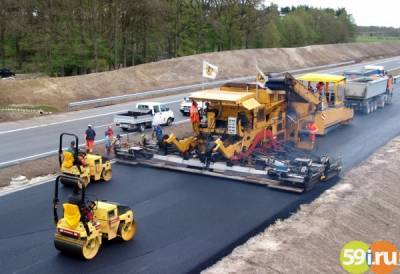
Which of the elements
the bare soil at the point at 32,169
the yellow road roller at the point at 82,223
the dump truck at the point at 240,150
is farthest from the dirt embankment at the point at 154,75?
the yellow road roller at the point at 82,223

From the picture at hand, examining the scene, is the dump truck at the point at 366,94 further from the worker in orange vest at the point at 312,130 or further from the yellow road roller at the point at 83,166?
the yellow road roller at the point at 83,166

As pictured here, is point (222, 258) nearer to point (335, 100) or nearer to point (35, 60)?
point (335, 100)

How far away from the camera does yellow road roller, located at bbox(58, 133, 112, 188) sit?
53.4 ft

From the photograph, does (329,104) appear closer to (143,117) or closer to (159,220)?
(143,117)

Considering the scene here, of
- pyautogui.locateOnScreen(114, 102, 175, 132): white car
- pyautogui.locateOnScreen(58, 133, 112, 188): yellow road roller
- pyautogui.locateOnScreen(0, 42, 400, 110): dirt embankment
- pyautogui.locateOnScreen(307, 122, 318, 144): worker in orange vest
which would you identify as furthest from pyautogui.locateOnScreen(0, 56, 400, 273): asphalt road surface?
pyautogui.locateOnScreen(0, 42, 400, 110): dirt embankment

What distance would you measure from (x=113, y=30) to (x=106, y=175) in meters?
38.0

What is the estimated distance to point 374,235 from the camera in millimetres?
14117

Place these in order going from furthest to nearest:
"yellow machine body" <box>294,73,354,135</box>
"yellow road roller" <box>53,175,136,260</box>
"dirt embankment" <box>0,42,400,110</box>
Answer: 1. "dirt embankment" <box>0,42,400,110</box>
2. "yellow machine body" <box>294,73,354,135</box>
3. "yellow road roller" <box>53,175,136,260</box>

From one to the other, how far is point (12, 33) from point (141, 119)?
27796 mm

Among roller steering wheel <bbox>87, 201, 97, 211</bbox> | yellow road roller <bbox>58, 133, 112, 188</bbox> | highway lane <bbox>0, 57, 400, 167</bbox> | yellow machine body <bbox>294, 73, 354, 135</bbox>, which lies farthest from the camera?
yellow machine body <bbox>294, 73, 354, 135</bbox>

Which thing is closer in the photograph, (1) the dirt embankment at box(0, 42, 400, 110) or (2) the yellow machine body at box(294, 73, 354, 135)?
(2) the yellow machine body at box(294, 73, 354, 135)

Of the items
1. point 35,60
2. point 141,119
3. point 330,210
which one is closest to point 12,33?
point 35,60

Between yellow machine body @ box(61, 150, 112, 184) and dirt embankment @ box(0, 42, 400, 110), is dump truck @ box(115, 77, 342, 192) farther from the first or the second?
dirt embankment @ box(0, 42, 400, 110)

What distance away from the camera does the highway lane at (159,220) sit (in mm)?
11508
